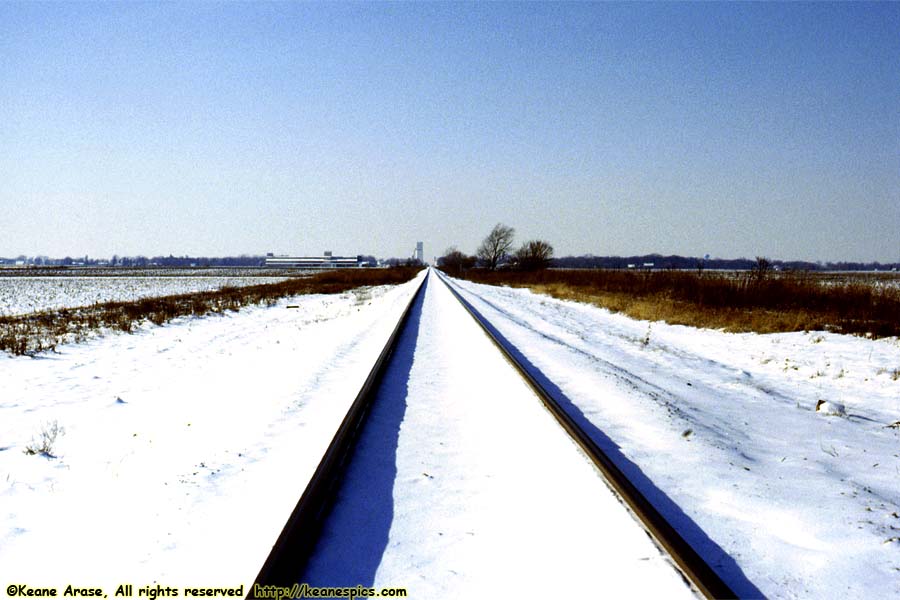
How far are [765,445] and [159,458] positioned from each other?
650 centimetres

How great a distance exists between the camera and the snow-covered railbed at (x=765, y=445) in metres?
3.29

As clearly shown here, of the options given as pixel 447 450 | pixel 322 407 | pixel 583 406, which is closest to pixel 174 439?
pixel 322 407

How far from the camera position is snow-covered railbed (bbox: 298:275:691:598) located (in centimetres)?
299

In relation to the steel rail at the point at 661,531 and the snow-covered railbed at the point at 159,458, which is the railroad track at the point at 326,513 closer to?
the steel rail at the point at 661,531

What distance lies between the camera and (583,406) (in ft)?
22.6

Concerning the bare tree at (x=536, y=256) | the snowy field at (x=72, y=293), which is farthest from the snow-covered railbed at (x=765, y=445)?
the bare tree at (x=536, y=256)

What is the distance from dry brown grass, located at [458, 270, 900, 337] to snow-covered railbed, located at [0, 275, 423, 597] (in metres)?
11.7

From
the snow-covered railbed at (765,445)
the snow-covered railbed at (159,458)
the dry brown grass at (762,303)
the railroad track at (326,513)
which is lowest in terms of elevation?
the snow-covered railbed at (159,458)

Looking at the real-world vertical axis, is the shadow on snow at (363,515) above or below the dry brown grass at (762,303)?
below

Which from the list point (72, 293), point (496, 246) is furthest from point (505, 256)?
point (72, 293)

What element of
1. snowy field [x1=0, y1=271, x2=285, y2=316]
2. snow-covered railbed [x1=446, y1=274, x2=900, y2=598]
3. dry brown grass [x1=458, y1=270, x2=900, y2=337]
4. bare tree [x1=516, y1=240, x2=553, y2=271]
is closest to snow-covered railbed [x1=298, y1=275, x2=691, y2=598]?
snow-covered railbed [x1=446, y1=274, x2=900, y2=598]

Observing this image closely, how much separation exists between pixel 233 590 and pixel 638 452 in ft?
12.7

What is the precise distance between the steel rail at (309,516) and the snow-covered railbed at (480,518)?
9 cm

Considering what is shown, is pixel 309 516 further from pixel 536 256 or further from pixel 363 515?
pixel 536 256
